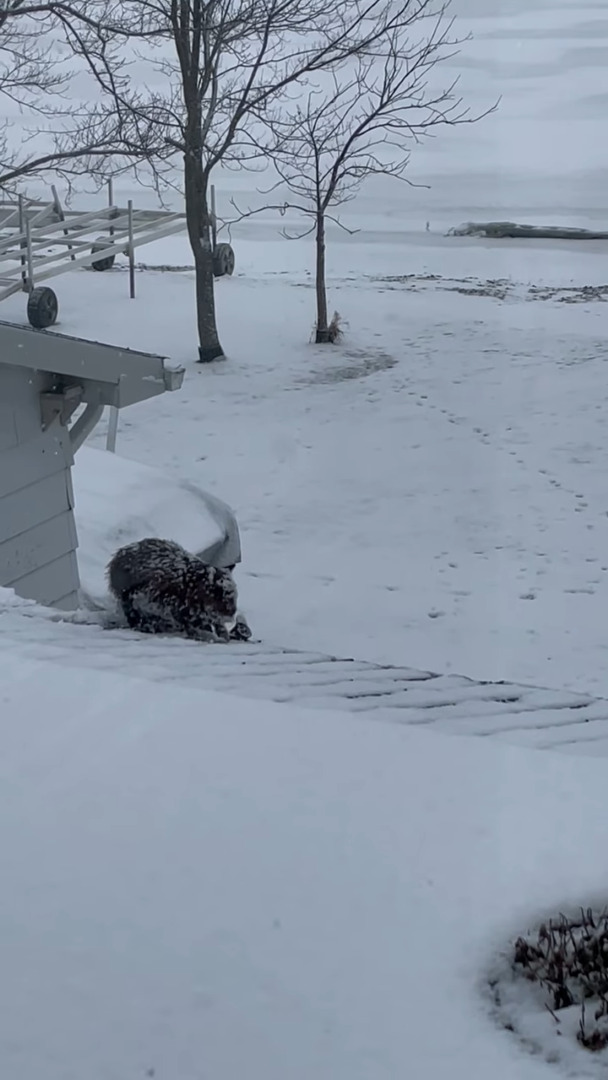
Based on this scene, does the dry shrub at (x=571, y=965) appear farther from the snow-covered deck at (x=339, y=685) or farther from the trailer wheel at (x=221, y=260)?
the trailer wheel at (x=221, y=260)

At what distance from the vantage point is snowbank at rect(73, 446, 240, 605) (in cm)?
746

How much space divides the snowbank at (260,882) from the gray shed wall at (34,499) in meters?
3.03

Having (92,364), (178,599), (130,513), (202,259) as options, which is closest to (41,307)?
(202,259)

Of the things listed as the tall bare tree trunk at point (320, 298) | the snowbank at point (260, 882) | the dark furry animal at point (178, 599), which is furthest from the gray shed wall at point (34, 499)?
the tall bare tree trunk at point (320, 298)

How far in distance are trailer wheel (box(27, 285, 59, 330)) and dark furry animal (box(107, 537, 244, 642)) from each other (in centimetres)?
1146

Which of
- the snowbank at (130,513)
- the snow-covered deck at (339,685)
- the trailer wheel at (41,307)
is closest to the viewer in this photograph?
the snow-covered deck at (339,685)

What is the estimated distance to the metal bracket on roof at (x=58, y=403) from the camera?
6.78m

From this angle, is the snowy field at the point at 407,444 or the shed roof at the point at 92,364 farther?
the snowy field at the point at 407,444

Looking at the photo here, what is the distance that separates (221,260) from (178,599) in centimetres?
1625

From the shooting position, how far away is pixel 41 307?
16266 mm

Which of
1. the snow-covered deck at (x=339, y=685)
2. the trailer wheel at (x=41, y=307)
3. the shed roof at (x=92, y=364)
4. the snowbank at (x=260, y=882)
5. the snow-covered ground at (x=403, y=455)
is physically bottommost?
the snow-covered ground at (x=403, y=455)

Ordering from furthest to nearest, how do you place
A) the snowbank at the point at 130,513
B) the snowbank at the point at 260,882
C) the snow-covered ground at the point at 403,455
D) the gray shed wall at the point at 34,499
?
the snow-covered ground at the point at 403,455, the snowbank at the point at 130,513, the gray shed wall at the point at 34,499, the snowbank at the point at 260,882

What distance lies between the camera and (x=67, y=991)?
2.42 meters

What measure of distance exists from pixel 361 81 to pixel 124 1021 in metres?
17.5
